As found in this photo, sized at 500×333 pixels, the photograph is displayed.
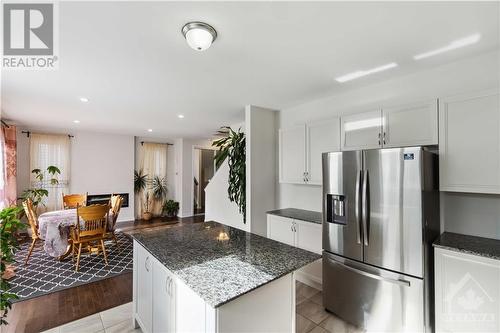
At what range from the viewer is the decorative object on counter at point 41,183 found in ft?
16.5

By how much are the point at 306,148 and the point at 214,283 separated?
7.62 feet

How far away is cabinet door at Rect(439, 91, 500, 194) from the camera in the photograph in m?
1.82

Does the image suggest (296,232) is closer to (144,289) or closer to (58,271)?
(144,289)

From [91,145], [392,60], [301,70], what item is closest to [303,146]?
[301,70]

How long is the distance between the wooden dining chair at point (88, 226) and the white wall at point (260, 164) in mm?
2260

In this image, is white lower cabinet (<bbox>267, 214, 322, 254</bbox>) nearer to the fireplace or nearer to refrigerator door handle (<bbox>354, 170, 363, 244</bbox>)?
refrigerator door handle (<bbox>354, 170, 363, 244</bbox>)

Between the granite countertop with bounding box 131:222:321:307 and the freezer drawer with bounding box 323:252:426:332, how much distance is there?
824 millimetres

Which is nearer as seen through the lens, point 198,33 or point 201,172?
point 198,33

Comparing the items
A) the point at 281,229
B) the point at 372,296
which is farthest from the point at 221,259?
the point at 281,229

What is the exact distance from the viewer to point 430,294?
6.15 ft

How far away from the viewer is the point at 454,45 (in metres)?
1.90

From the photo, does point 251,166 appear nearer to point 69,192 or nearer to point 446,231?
point 446,231

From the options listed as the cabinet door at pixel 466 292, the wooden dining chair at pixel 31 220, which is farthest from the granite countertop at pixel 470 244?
the wooden dining chair at pixel 31 220

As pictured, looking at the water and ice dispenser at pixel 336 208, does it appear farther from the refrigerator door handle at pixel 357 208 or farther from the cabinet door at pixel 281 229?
the cabinet door at pixel 281 229
